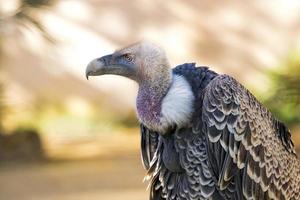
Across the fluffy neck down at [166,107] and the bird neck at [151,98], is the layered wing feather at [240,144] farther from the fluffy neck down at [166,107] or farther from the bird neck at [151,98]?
the bird neck at [151,98]

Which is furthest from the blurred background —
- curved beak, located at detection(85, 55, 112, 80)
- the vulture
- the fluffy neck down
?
curved beak, located at detection(85, 55, 112, 80)

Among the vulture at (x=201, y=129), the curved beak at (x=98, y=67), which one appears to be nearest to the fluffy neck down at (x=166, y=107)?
the vulture at (x=201, y=129)

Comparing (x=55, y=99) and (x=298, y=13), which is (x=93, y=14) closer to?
(x=55, y=99)

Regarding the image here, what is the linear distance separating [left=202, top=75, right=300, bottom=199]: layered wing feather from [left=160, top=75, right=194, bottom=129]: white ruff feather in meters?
0.10

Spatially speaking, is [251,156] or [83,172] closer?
[251,156]

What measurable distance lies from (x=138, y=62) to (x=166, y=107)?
303mm

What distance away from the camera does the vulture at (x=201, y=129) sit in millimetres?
4941

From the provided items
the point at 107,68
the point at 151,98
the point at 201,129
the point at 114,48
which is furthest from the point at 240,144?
the point at 114,48

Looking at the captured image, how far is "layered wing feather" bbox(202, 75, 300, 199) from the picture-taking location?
16.2ft

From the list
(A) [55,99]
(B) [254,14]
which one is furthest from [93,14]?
(B) [254,14]

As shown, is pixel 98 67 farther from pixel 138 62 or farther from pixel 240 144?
pixel 240 144

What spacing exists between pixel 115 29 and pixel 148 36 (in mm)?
680

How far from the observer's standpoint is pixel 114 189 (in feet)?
39.2

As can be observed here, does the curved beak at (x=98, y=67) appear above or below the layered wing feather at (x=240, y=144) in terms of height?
above
